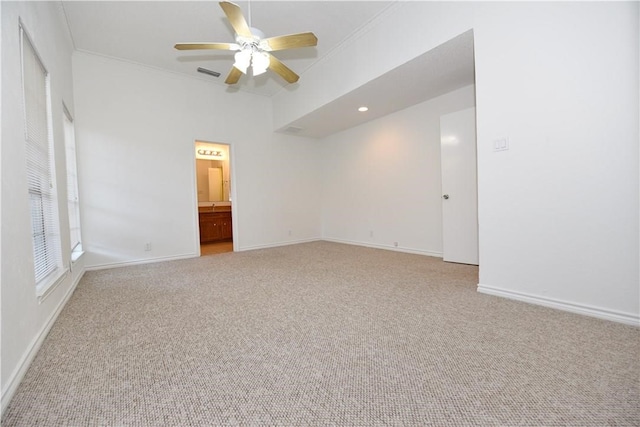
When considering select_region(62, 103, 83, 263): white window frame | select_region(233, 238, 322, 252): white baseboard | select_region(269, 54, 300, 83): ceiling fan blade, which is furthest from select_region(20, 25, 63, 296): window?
select_region(233, 238, 322, 252): white baseboard

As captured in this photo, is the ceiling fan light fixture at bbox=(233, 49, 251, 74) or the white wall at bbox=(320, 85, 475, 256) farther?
the white wall at bbox=(320, 85, 475, 256)

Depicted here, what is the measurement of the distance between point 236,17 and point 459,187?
11.1 feet

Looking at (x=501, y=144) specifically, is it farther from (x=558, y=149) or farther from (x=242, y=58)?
(x=242, y=58)

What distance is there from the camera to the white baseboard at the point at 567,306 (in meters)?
1.82

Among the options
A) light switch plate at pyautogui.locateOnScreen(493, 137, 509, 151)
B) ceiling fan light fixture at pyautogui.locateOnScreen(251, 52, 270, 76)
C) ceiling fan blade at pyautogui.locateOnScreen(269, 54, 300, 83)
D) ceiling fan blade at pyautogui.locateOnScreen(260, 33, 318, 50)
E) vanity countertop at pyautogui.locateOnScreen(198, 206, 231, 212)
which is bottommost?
vanity countertop at pyautogui.locateOnScreen(198, 206, 231, 212)

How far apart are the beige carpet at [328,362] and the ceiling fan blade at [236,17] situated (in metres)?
2.30

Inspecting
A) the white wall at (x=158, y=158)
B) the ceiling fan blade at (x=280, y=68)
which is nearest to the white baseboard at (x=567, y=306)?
the ceiling fan blade at (x=280, y=68)

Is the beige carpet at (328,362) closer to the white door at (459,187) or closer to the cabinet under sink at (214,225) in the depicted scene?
the white door at (459,187)

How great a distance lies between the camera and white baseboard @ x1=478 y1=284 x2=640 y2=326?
1.82 metres

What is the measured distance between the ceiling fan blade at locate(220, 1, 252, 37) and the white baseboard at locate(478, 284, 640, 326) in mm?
3097

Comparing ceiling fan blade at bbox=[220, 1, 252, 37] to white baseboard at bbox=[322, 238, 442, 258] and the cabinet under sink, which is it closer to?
white baseboard at bbox=[322, 238, 442, 258]

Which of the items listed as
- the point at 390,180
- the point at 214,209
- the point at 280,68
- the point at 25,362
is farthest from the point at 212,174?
the point at 25,362

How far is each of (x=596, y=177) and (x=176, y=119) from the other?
207 inches

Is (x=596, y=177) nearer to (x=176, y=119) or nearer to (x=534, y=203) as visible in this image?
(x=534, y=203)
